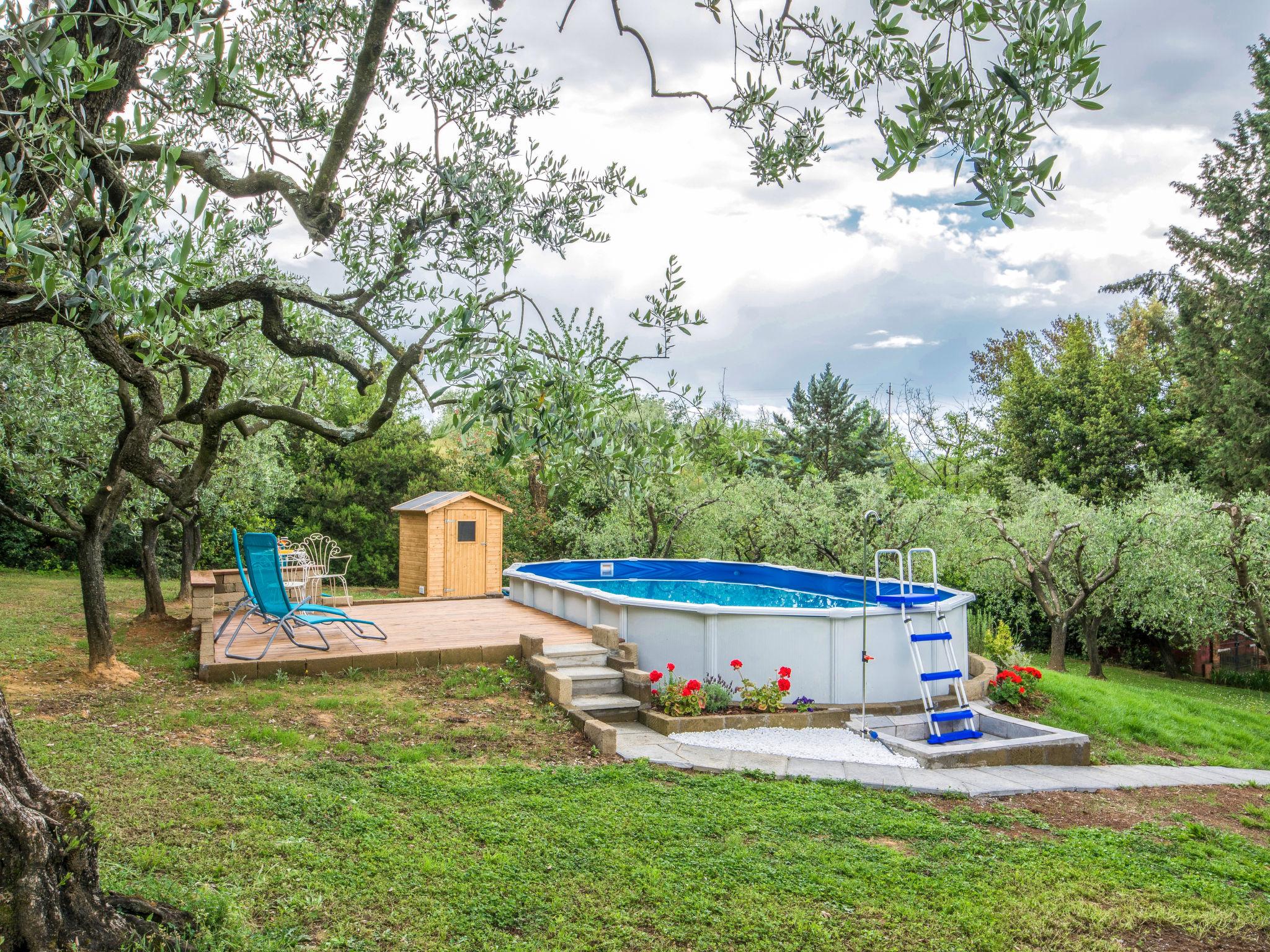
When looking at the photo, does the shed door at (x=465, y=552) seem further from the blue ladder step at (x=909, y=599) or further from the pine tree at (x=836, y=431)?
the pine tree at (x=836, y=431)

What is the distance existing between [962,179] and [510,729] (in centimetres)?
539

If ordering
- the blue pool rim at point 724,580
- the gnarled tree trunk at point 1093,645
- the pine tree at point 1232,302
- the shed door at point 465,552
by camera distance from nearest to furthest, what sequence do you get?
the blue pool rim at point 724,580 < the gnarled tree trunk at point 1093,645 < the shed door at point 465,552 < the pine tree at point 1232,302

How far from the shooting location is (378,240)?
5117mm

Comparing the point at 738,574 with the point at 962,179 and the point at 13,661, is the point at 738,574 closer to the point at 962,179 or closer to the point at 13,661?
the point at 13,661

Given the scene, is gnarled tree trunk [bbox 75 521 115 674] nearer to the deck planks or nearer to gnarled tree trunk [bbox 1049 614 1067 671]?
the deck planks

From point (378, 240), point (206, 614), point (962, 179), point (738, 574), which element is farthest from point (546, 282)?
point (738, 574)

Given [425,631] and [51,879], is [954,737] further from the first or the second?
[51,879]

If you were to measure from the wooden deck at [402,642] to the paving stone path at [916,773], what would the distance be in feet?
6.18

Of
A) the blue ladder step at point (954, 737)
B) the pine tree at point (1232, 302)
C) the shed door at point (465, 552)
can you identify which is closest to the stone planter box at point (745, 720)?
the blue ladder step at point (954, 737)

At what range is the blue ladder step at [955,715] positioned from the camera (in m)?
8.04

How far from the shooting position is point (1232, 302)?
65.9 ft

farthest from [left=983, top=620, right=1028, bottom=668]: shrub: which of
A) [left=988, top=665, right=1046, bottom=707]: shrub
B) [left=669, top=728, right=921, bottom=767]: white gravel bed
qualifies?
[left=669, top=728, right=921, bottom=767]: white gravel bed

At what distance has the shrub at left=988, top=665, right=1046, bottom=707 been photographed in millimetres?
9062

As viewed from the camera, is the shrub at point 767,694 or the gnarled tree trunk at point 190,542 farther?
the gnarled tree trunk at point 190,542
